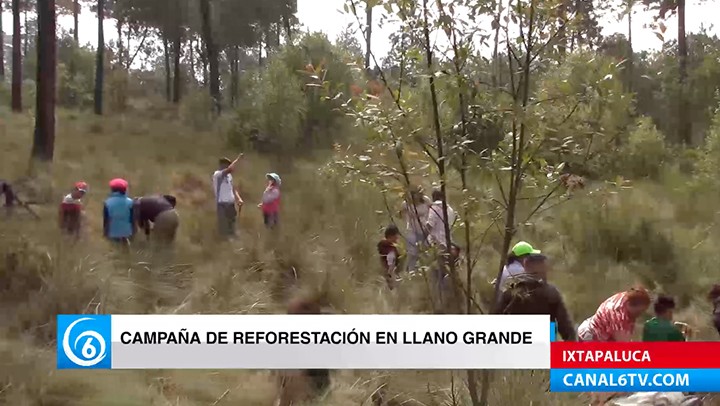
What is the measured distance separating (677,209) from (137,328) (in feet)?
32.6

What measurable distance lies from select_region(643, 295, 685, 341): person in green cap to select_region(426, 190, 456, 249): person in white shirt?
1.76 meters

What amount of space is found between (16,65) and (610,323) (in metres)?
23.8

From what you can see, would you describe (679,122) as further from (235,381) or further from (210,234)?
(235,381)

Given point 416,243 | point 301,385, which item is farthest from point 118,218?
point 416,243

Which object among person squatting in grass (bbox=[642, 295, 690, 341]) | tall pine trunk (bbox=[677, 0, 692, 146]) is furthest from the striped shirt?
tall pine trunk (bbox=[677, 0, 692, 146])

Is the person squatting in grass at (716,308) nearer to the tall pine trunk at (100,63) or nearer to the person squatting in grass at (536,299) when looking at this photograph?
the person squatting in grass at (536,299)

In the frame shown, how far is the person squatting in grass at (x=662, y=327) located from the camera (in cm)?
437

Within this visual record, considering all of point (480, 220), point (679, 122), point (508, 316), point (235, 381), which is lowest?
point (235, 381)

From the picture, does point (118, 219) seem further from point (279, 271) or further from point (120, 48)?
point (120, 48)

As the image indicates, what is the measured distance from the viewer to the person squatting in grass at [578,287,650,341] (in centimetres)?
457

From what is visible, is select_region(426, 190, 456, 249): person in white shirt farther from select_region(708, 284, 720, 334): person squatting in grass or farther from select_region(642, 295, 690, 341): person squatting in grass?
select_region(708, 284, 720, 334): person squatting in grass

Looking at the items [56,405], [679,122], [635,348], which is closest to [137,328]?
[56,405]

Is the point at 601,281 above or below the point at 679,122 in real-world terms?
below

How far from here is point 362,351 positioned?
3820 millimetres
